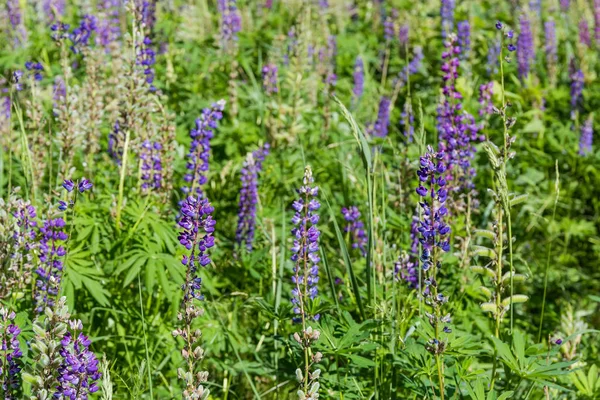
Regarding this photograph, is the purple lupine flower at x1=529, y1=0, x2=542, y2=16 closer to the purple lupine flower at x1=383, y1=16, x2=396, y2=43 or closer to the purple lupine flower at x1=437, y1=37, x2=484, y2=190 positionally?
the purple lupine flower at x1=383, y1=16, x2=396, y2=43

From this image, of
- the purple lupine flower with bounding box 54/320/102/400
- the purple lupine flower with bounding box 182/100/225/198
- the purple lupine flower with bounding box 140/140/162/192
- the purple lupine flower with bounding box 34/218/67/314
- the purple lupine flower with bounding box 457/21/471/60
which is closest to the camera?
the purple lupine flower with bounding box 54/320/102/400

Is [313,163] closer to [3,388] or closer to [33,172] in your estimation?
[33,172]

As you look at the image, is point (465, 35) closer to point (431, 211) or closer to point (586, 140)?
point (586, 140)

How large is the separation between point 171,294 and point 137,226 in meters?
0.39

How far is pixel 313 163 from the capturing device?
15.2 feet

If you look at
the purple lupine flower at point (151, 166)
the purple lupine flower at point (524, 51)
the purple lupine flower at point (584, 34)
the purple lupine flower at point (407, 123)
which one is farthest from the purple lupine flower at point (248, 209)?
the purple lupine flower at point (584, 34)

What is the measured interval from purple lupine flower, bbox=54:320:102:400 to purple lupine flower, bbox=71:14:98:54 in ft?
8.11

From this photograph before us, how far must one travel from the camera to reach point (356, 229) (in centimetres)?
388

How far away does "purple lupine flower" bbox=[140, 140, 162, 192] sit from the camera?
11.5 feet

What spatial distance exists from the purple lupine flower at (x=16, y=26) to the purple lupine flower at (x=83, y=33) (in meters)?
2.02

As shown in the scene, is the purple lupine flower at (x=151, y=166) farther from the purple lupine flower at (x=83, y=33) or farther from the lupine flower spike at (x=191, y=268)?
the lupine flower spike at (x=191, y=268)

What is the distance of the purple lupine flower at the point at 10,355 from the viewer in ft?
7.05

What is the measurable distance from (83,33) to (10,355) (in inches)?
96.3

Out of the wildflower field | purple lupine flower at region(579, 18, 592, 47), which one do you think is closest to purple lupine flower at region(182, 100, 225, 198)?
the wildflower field
